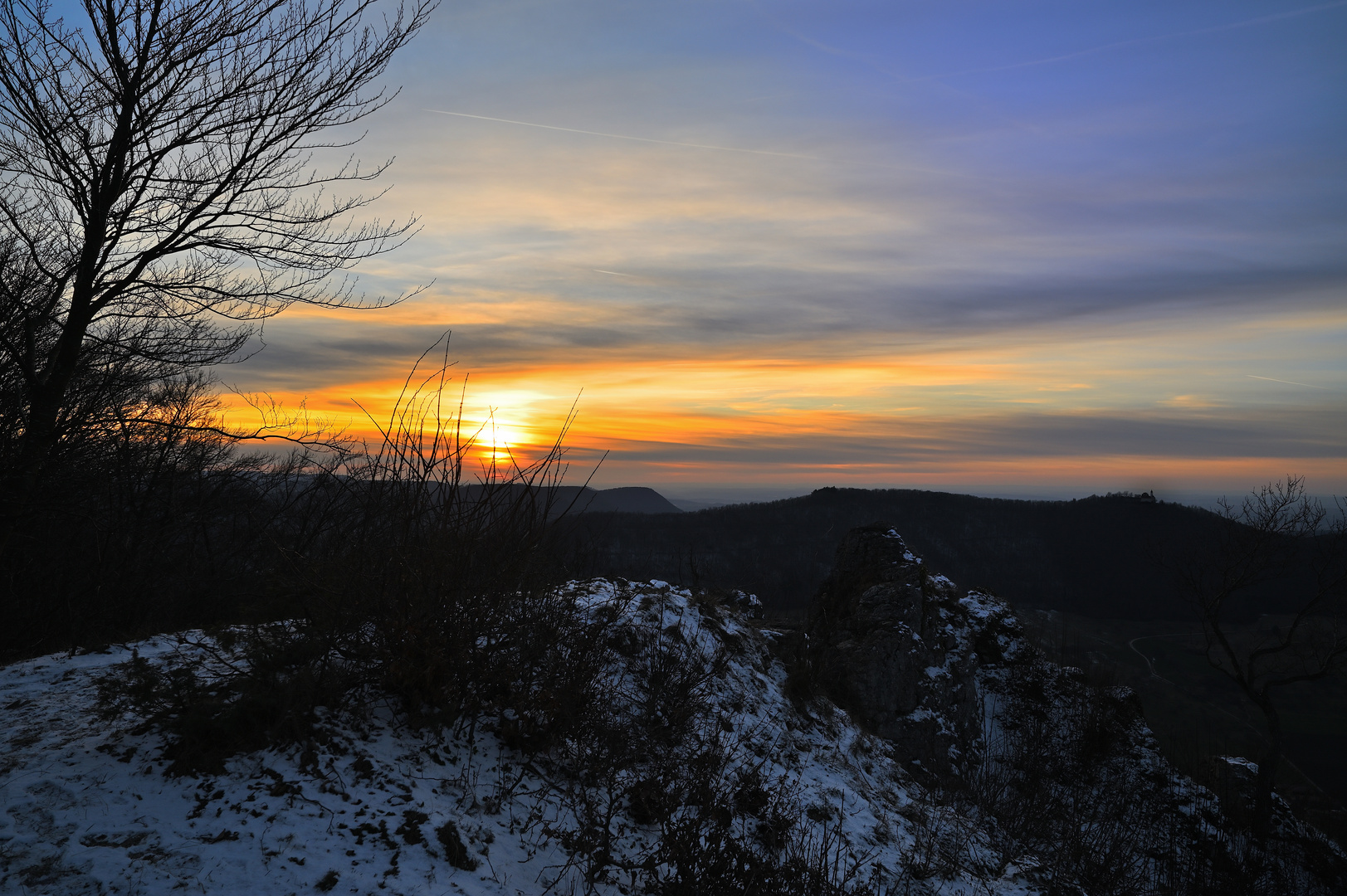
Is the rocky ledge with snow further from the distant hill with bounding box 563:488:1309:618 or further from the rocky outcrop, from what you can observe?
the distant hill with bounding box 563:488:1309:618

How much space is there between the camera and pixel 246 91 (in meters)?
4.98

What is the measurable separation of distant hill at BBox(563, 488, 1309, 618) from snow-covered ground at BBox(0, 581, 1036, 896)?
43014 mm

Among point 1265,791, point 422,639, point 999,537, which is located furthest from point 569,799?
point 999,537

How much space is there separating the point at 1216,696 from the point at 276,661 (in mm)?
52958

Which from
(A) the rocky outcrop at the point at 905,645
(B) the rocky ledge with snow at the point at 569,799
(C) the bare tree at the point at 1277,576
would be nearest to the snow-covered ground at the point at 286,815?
(B) the rocky ledge with snow at the point at 569,799

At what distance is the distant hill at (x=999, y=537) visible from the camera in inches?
1975

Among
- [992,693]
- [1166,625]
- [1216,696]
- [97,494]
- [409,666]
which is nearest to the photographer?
[409,666]

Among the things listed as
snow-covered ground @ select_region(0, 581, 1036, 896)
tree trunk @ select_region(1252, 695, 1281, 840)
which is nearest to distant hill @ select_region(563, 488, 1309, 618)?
tree trunk @ select_region(1252, 695, 1281, 840)

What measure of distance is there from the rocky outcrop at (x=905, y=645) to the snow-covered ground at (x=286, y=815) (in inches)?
223

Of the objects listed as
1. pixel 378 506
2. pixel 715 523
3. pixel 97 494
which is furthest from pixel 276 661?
pixel 715 523

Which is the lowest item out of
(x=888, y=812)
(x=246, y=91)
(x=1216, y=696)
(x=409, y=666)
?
(x=1216, y=696)

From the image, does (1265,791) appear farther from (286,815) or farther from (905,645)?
(286,815)

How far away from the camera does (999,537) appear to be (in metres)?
56.1

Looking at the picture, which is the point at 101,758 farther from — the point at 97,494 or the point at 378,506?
the point at 97,494
